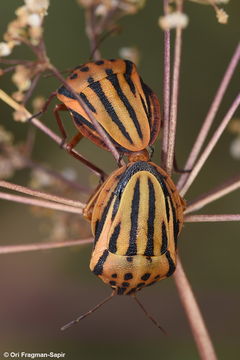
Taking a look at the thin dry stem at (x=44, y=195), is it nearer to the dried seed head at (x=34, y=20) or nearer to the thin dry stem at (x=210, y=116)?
the thin dry stem at (x=210, y=116)

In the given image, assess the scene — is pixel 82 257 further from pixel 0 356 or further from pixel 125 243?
pixel 125 243

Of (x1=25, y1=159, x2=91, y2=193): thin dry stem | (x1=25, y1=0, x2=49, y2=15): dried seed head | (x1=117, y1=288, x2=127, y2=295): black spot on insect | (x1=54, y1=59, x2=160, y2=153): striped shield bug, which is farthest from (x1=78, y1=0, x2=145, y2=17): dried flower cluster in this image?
(x1=117, y1=288, x2=127, y2=295): black spot on insect

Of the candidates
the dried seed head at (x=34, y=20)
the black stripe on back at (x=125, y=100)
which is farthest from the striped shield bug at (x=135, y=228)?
the dried seed head at (x=34, y=20)

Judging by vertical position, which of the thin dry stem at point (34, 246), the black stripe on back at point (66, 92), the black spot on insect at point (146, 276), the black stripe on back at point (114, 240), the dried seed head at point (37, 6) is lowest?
the black spot on insect at point (146, 276)

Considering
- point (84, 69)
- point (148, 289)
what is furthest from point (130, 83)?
point (148, 289)

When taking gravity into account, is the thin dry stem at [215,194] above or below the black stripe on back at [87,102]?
below

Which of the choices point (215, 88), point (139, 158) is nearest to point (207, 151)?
point (139, 158)

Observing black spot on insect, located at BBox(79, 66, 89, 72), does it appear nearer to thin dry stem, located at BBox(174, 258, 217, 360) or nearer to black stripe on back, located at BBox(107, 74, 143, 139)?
black stripe on back, located at BBox(107, 74, 143, 139)
